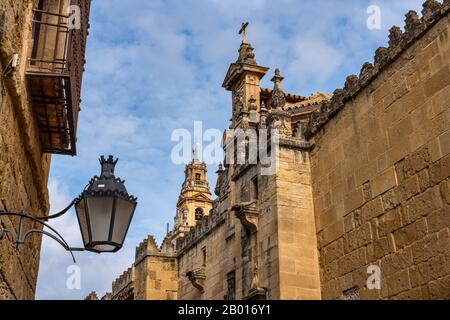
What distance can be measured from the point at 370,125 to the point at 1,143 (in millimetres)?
6440

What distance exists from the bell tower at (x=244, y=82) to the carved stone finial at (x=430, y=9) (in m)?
5.53

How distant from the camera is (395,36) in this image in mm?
9234

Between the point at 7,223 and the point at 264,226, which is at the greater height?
the point at 264,226

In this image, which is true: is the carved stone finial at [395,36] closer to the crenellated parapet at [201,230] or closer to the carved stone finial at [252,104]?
the carved stone finial at [252,104]

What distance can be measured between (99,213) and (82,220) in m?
0.14

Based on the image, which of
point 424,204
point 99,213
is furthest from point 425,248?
point 99,213

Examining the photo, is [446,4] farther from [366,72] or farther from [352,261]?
[352,261]

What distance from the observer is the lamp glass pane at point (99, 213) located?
3.52 metres

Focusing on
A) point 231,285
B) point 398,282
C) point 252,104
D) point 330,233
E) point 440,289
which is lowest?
point 440,289

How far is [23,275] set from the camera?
651 cm

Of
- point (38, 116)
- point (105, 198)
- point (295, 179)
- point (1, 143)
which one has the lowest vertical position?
point (105, 198)

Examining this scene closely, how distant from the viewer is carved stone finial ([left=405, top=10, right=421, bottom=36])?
28.4 ft
